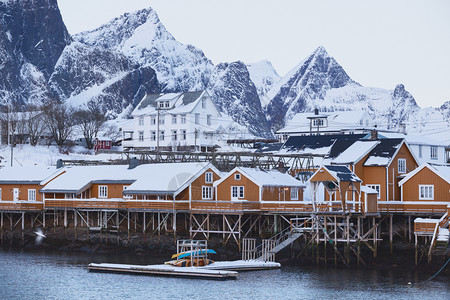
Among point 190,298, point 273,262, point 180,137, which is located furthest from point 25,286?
point 180,137

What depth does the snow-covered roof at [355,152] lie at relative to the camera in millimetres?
64562

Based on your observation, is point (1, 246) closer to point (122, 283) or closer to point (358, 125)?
point (122, 283)

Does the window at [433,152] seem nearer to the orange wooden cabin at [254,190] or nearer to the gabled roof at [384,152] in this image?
the gabled roof at [384,152]

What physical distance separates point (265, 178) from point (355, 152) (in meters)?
7.64

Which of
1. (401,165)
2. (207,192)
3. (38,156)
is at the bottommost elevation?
(207,192)

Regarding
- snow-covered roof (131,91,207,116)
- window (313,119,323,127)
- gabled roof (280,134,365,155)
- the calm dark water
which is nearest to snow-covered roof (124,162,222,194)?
the calm dark water

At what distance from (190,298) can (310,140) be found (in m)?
47.8

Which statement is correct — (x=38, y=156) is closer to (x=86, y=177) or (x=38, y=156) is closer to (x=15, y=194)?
(x=15, y=194)

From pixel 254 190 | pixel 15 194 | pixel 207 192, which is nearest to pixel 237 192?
pixel 254 190

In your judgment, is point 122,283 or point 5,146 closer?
point 122,283

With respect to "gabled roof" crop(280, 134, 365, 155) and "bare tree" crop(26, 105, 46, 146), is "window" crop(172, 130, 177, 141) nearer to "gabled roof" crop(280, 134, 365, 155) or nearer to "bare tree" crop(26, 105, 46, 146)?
"bare tree" crop(26, 105, 46, 146)

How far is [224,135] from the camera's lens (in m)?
134

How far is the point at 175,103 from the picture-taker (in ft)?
413

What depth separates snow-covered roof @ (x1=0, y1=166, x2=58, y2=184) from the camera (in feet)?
255
